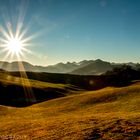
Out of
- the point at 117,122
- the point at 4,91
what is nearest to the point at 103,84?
the point at 4,91

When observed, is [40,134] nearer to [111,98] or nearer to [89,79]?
[111,98]

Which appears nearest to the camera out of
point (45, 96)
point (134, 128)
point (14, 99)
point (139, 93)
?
point (134, 128)

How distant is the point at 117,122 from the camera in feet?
92.1

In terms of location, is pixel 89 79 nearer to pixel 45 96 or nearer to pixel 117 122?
pixel 45 96

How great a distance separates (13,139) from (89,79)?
6450 inches

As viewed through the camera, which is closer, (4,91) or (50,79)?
(4,91)

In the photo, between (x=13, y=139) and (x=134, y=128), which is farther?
(x=13, y=139)

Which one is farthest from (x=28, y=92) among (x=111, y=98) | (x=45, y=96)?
(x=111, y=98)

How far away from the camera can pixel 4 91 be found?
363ft

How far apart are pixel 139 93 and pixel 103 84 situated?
111820mm

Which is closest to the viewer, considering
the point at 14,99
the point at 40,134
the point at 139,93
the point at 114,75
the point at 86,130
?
the point at 86,130

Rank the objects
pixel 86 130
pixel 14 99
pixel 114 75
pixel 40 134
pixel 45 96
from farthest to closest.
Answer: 1. pixel 114 75
2. pixel 45 96
3. pixel 14 99
4. pixel 40 134
5. pixel 86 130

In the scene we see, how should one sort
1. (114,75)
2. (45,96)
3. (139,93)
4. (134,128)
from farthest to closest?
1. (114,75)
2. (45,96)
3. (139,93)
4. (134,128)

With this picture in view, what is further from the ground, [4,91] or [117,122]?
[4,91]
